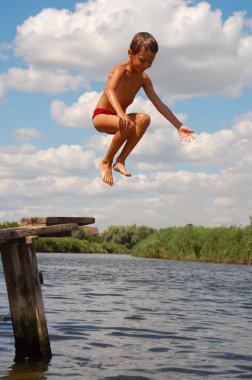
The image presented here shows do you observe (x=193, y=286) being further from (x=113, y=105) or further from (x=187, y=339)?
(x=113, y=105)

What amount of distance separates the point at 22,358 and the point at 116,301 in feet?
32.0

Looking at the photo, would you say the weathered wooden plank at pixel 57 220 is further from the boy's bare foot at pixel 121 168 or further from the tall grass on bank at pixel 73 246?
the tall grass on bank at pixel 73 246

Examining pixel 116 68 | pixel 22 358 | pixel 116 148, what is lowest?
pixel 22 358

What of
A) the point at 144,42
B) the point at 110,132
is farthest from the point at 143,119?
the point at 144,42

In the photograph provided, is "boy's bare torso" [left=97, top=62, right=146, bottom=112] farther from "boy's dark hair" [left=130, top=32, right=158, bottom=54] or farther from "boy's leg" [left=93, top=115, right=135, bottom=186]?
"boy's dark hair" [left=130, top=32, right=158, bottom=54]

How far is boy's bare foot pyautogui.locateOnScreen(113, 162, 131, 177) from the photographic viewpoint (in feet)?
26.6

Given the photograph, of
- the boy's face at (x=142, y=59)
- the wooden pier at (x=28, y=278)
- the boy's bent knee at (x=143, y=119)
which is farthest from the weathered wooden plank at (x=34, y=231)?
the boy's face at (x=142, y=59)

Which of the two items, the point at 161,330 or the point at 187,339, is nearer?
the point at 187,339

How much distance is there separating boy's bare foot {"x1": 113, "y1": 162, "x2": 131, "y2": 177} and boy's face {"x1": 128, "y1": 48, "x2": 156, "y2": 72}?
117 cm

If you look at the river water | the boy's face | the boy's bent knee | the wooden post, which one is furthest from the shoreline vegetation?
the boy's face

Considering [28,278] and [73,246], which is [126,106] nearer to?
[28,278]

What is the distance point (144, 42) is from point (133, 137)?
1.19 meters

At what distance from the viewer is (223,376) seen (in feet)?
32.1

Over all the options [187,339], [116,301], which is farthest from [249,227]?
[187,339]
